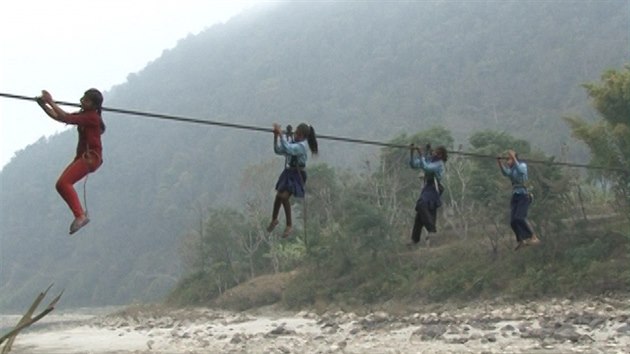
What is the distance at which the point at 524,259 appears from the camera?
34.7 metres

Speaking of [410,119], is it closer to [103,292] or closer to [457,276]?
[103,292]

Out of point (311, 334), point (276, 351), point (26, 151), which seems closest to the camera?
point (276, 351)

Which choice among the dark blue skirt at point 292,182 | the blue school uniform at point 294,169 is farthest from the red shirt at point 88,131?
the dark blue skirt at point 292,182

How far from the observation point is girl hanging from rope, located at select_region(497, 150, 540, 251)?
9234 mm

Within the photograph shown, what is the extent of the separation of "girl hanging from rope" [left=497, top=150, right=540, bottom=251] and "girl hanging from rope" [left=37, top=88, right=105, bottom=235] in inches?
241

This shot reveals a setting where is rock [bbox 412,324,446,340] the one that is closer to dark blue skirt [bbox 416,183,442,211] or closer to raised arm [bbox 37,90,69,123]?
dark blue skirt [bbox 416,183,442,211]

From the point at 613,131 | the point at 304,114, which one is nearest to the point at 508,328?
the point at 613,131

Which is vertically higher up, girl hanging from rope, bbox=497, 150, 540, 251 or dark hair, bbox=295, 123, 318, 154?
dark hair, bbox=295, 123, 318, 154

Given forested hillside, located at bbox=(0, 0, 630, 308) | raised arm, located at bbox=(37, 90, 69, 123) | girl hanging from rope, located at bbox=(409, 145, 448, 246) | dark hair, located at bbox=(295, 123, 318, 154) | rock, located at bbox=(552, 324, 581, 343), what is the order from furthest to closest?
forested hillside, located at bbox=(0, 0, 630, 308)
rock, located at bbox=(552, 324, 581, 343)
girl hanging from rope, located at bbox=(409, 145, 448, 246)
dark hair, located at bbox=(295, 123, 318, 154)
raised arm, located at bbox=(37, 90, 69, 123)

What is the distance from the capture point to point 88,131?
5207 millimetres

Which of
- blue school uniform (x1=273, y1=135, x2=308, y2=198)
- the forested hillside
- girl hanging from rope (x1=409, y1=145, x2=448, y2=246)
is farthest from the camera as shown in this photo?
the forested hillside

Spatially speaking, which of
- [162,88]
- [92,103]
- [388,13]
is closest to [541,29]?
[388,13]

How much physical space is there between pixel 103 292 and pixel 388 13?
113m

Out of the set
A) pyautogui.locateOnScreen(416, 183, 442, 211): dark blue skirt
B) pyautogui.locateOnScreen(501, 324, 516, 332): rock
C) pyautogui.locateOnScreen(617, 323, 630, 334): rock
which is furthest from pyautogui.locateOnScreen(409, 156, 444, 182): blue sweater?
pyautogui.locateOnScreen(501, 324, 516, 332): rock
